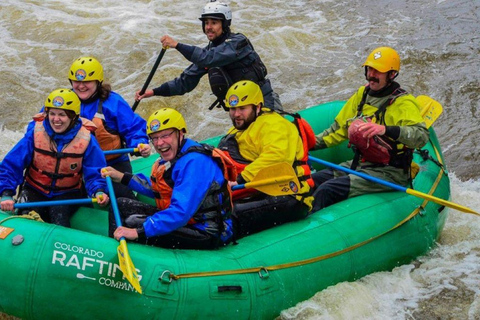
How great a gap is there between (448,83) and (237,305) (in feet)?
21.1

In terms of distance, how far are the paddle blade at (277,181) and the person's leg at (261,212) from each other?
0.06 metres

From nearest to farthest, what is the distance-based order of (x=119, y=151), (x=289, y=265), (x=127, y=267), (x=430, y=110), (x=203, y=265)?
(x=127, y=267), (x=203, y=265), (x=289, y=265), (x=119, y=151), (x=430, y=110)

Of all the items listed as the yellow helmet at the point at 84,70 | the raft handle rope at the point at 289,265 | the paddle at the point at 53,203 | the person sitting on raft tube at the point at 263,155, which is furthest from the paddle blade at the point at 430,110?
the paddle at the point at 53,203

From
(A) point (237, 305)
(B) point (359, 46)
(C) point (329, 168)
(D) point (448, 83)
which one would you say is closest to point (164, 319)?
(A) point (237, 305)

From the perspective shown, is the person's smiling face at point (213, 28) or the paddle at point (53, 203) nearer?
the paddle at point (53, 203)

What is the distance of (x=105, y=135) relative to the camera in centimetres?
587

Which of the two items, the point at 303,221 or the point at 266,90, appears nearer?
the point at 303,221

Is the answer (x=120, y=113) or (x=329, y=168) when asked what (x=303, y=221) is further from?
(x=120, y=113)

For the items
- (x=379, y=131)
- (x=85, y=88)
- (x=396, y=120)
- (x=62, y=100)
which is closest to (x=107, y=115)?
(x=85, y=88)

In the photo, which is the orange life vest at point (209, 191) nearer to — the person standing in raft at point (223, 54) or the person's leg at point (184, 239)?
the person's leg at point (184, 239)

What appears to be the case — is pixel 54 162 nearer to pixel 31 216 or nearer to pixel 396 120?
pixel 31 216

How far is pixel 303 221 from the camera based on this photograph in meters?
A: 5.41

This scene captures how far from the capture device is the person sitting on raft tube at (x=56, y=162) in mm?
5016

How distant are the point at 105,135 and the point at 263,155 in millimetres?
1331
